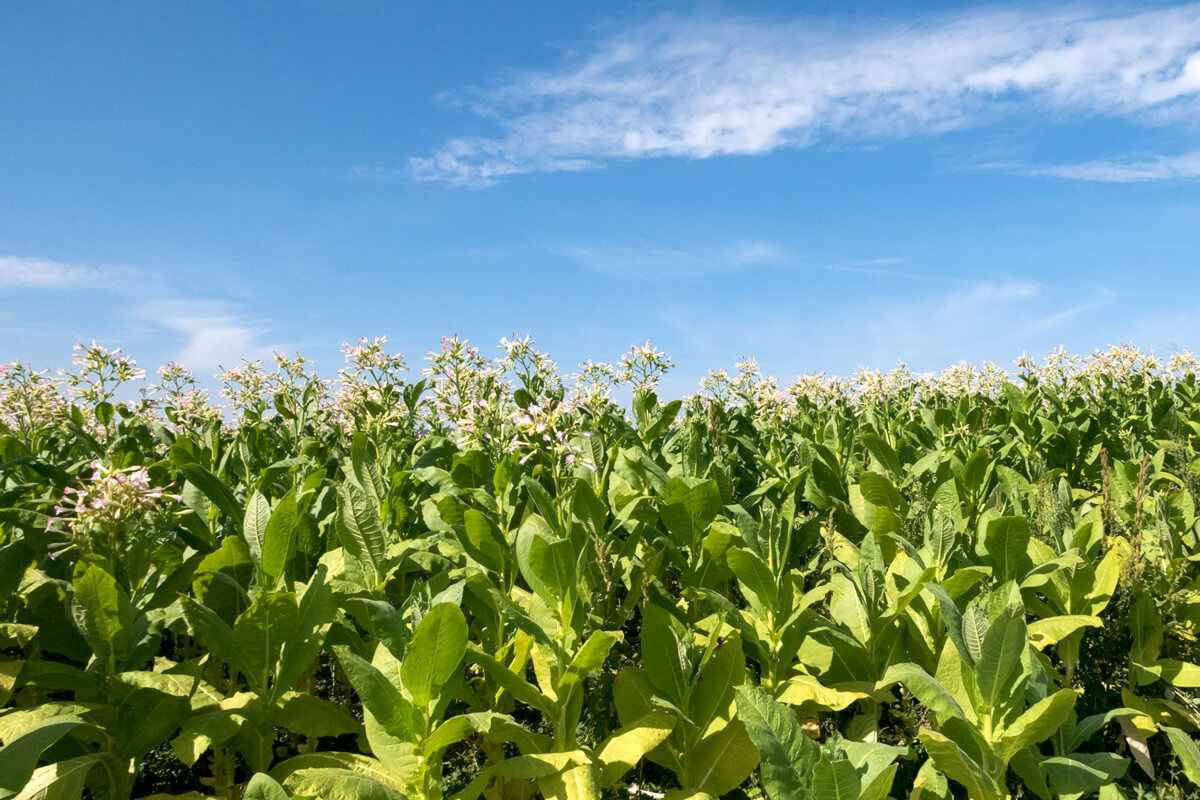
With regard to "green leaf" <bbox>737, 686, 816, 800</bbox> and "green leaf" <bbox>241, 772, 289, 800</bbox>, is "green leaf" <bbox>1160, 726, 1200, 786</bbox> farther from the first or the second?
"green leaf" <bbox>241, 772, 289, 800</bbox>

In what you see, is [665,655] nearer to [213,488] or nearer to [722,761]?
[722,761]

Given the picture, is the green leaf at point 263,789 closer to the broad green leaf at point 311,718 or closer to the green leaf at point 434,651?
the green leaf at point 434,651

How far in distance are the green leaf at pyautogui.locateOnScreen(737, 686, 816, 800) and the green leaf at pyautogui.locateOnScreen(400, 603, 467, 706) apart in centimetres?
75

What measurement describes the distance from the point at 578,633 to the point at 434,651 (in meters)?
0.68

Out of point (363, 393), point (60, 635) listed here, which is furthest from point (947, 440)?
point (60, 635)

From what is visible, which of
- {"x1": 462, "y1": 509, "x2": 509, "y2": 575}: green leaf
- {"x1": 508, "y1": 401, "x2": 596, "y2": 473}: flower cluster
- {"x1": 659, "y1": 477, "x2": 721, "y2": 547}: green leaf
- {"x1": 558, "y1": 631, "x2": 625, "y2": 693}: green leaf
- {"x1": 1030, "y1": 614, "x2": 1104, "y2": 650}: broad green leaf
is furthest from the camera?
{"x1": 508, "y1": 401, "x2": 596, "y2": 473}: flower cluster

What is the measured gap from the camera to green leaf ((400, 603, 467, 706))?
2.10 metres

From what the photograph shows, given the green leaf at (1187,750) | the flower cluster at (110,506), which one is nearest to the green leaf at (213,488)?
the flower cluster at (110,506)

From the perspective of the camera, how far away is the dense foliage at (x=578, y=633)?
2.24m

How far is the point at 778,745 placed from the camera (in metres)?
1.88

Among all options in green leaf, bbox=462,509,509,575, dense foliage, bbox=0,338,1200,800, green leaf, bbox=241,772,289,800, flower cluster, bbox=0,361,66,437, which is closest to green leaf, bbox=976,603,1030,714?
dense foliage, bbox=0,338,1200,800

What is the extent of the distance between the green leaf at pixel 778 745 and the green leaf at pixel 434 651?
2.45 ft

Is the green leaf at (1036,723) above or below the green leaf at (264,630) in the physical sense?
below

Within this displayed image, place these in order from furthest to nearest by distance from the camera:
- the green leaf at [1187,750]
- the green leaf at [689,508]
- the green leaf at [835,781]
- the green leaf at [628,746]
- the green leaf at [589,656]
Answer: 1. the green leaf at [689,508]
2. the green leaf at [628,746]
3. the green leaf at [589,656]
4. the green leaf at [1187,750]
5. the green leaf at [835,781]
